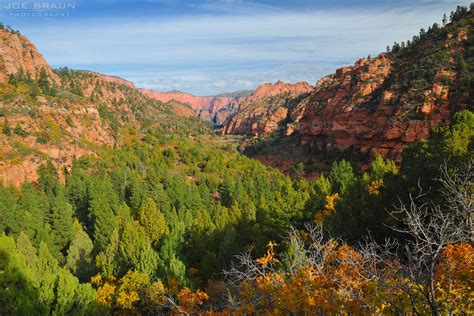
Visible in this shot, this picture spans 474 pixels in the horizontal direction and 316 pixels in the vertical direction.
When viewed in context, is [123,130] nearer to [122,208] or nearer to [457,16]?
→ [122,208]

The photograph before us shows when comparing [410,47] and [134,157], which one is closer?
[134,157]

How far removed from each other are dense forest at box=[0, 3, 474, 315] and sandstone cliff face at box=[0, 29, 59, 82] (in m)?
43.2

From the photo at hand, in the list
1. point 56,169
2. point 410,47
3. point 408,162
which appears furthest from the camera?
point 410,47

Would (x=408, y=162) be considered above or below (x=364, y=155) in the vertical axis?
above

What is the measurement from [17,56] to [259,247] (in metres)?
111

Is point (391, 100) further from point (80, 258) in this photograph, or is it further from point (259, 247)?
point (80, 258)

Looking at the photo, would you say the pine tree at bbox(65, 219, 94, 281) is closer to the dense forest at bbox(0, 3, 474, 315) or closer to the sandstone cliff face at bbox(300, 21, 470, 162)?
the dense forest at bbox(0, 3, 474, 315)

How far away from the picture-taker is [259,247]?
32500 mm

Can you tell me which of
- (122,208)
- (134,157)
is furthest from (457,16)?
(122,208)

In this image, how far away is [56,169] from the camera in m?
64.2

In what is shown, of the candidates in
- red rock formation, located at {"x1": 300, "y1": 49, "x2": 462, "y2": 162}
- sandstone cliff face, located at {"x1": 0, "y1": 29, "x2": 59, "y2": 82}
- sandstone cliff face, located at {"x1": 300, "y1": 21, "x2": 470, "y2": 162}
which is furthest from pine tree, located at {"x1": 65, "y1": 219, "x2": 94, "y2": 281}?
sandstone cliff face, located at {"x1": 0, "y1": 29, "x2": 59, "y2": 82}

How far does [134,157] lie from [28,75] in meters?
44.2

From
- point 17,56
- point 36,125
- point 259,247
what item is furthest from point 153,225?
point 17,56

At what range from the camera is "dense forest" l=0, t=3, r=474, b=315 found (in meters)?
9.87
